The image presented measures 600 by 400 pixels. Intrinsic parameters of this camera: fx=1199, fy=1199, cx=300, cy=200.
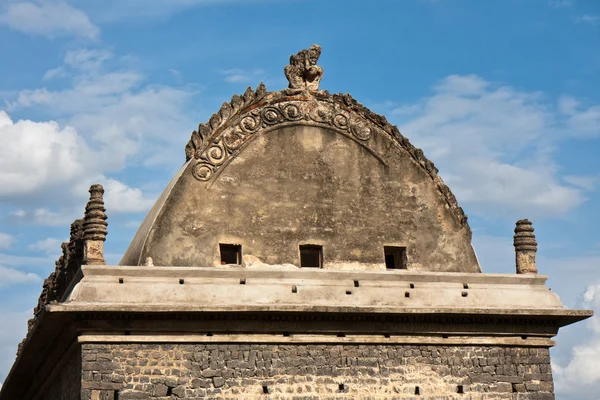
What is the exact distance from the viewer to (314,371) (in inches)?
725

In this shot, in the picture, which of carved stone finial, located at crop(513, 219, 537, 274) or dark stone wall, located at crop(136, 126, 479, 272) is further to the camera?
carved stone finial, located at crop(513, 219, 537, 274)

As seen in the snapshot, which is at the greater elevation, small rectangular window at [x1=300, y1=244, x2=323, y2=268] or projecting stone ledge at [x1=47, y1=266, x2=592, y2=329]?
small rectangular window at [x1=300, y1=244, x2=323, y2=268]

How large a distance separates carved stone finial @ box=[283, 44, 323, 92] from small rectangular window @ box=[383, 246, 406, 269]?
3.05m

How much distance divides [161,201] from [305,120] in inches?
112

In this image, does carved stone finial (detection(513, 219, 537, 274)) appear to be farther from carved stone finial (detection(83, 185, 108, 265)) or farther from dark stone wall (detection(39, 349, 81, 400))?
dark stone wall (detection(39, 349, 81, 400))

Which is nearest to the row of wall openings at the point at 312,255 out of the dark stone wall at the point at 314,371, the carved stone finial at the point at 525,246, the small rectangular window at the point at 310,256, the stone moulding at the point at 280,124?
the small rectangular window at the point at 310,256

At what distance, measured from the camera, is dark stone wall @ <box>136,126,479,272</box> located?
19375mm

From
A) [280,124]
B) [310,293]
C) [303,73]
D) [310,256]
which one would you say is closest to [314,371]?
[310,293]

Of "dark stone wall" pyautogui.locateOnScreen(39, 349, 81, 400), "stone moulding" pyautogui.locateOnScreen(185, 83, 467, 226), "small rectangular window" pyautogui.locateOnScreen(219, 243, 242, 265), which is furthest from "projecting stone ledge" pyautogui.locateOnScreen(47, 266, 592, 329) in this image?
"stone moulding" pyautogui.locateOnScreen(185, 83, 467, 226)

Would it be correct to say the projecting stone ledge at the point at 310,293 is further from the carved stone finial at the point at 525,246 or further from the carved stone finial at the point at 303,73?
the carved stone finial at the point at 303,73

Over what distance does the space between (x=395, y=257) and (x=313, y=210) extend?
1.68 meters

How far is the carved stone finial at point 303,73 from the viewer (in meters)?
20.7

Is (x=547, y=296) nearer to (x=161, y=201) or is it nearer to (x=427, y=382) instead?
(x=427, y=382)

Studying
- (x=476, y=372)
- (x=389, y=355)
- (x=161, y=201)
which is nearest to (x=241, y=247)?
(x=161, y=201)
